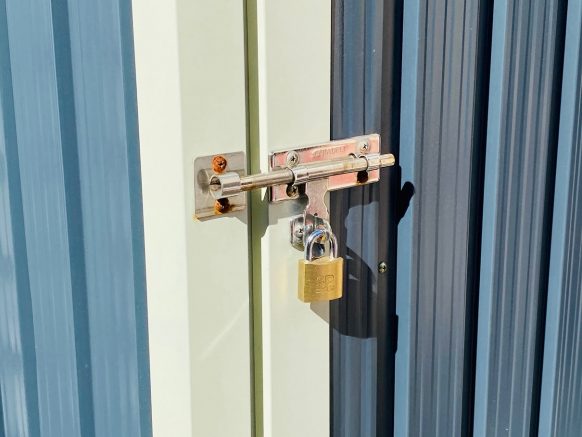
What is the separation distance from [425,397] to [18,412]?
26.2 inches

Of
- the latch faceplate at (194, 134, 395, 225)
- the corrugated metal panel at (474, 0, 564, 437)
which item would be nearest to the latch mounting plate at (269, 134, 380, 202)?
the latch faceplate at (194, 134, 395, 225)

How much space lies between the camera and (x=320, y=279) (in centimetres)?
123

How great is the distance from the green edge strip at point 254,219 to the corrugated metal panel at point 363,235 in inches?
5.2

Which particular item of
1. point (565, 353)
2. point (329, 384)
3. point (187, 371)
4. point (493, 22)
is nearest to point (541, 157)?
point (493, 22)

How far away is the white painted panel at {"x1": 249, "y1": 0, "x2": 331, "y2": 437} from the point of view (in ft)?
3.83

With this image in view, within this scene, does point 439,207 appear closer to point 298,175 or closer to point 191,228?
point 298,175

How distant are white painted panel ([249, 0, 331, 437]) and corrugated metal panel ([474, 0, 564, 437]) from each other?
0.38 m

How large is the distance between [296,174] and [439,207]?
1.15ft

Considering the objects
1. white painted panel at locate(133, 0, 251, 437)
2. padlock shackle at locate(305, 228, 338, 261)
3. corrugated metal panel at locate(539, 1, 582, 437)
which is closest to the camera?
white painted panel at locate(133, 0, 251, 437)

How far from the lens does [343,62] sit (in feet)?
4.14

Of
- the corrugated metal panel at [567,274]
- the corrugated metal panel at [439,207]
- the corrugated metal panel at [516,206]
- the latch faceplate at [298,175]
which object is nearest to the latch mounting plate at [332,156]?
the latch faceplate at [298,175]

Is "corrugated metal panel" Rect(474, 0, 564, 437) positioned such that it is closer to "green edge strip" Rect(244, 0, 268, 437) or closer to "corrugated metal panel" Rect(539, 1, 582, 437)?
"corrugated metal panel" Rect(539, 1, 582, 437)

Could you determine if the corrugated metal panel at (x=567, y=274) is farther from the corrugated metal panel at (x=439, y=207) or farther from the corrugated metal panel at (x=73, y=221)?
the corrugated metal panel at (x=73, y=221)

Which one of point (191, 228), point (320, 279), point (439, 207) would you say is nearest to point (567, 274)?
point (439, 207)
